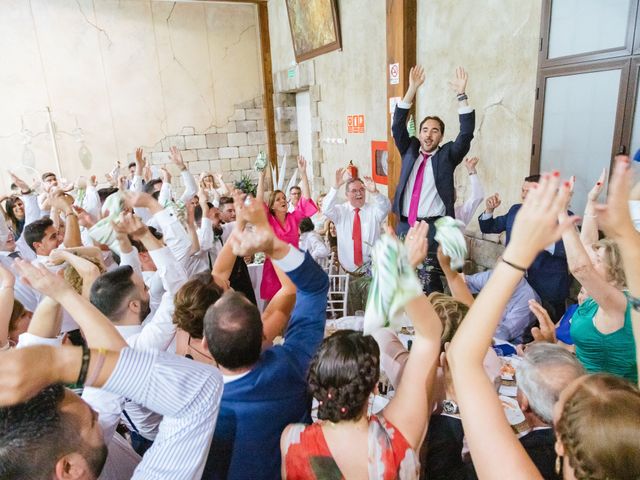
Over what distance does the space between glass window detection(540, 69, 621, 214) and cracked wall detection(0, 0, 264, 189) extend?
6.65 metres

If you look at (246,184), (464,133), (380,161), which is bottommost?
(246,184)

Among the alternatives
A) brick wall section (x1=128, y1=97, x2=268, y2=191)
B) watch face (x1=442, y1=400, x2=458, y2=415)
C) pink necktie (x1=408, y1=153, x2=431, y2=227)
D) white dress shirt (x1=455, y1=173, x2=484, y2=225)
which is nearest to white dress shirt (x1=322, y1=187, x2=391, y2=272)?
pink necktie (x1=408, y1=153, x2=431, y2=227)

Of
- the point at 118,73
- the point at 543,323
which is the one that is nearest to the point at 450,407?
the point at 543,323

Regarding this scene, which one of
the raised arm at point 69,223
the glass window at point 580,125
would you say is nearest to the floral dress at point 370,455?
the raised arm at point 69,223

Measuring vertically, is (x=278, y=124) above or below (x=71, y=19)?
below

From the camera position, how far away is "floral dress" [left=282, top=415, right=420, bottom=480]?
3.40ft

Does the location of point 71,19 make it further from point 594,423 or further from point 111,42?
point 594,423

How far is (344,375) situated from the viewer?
1.09 m

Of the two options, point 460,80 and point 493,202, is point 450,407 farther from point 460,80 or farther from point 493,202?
point 460,80

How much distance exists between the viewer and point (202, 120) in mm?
8602

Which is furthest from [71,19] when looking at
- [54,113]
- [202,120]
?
[202,120]

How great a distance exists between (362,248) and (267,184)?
196 inches

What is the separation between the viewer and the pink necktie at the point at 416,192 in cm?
356

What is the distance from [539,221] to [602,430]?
422 millimetres
